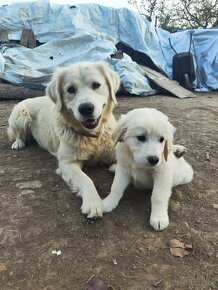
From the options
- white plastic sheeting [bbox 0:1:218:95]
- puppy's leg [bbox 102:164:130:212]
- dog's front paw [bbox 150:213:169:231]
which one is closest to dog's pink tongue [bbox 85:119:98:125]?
puppy's leg [bbox 102:164:130:212]

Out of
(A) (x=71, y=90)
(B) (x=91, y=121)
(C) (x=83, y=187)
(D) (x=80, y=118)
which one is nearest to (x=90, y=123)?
(B) (x=91, y=121)

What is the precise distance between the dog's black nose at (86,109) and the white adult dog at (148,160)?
438 millimetres

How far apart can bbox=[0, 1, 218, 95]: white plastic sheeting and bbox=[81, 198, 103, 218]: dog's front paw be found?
5814mm

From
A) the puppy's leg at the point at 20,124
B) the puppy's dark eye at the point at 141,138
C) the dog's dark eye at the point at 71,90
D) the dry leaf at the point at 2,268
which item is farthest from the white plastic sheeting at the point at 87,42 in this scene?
the dry leaf at the point at 2,268

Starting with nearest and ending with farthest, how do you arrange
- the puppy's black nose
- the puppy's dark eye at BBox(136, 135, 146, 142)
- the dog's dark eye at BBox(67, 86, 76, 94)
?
the puppy's black nose → the puppy's dark eye at BBox(136, 135, 146, 142) → the dog's dark eye at BBox(67, 86, 76, 94)

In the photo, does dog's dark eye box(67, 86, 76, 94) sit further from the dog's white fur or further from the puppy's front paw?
the puppy's front paw

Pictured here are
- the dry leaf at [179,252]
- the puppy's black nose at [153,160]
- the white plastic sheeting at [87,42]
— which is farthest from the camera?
the white plastic sheeting at [87,42]

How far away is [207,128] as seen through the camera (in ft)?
18.5

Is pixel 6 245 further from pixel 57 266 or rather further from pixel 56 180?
pixel 56 180

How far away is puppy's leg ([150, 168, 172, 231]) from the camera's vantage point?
9.34 feet

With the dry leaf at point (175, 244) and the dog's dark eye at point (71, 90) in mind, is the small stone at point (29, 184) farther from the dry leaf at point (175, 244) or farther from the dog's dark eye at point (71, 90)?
the dry leaf at point (175, 244)

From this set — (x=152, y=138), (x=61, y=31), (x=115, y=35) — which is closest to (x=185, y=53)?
(x=115, y=35)

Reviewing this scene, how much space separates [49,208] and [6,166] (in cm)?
131

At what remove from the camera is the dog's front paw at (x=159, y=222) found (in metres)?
2.83
